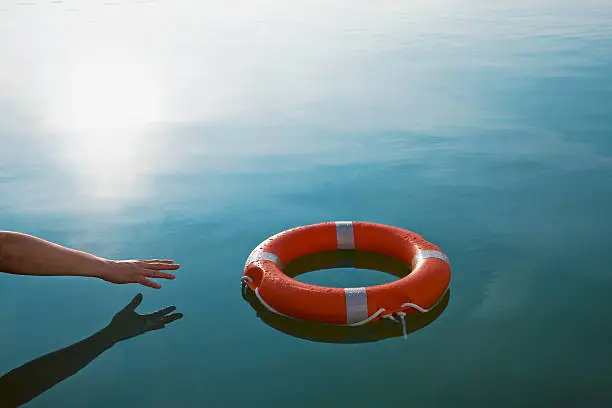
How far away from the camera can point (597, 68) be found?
695 cm

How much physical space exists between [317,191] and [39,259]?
2.02 m

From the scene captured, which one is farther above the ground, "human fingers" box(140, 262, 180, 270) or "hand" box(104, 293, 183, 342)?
"human fingers" box(140, 262, 180, 270)

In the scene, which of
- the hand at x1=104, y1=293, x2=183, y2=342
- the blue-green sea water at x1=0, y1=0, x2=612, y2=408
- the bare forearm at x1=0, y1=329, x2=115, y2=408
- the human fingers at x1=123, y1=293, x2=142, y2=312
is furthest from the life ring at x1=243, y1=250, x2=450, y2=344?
the bare forearm at x1=0, y1=329, x2=115, y2=408

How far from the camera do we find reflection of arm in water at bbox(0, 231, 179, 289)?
2.74 m

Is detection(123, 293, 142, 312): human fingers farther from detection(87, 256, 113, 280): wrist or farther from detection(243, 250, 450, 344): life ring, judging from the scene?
detection(243, 250, 450, 344): life ring

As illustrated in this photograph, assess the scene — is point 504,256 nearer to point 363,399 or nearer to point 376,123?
point 363,399

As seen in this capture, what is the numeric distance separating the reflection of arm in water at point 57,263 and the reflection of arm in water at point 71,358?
195 millimetres

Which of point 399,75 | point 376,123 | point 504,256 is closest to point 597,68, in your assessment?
point 399,75

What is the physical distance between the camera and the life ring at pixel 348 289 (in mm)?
2943

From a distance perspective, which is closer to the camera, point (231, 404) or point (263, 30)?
point (231, 404)

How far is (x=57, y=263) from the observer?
113 inches

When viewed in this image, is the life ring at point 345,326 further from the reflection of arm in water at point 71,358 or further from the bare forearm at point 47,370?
the bare forearm at point 47,370

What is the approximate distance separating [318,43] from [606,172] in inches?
190

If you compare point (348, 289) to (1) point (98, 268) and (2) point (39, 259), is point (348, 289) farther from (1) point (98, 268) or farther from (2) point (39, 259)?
(2) point (39, 259)
